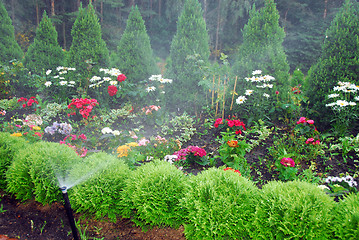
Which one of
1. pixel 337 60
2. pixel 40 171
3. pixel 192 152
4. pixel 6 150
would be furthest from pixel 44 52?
pixel 337 60

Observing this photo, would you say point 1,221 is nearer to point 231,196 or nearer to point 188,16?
point 231,196

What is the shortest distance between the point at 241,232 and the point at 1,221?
2.64 meters

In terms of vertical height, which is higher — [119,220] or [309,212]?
[309,212]

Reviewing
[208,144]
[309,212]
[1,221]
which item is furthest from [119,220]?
[208,144]

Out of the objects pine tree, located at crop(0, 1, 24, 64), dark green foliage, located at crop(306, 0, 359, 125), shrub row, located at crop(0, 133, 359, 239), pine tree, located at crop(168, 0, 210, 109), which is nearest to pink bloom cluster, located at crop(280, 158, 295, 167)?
shrub row, located at crop(0, 133, 359, 239)

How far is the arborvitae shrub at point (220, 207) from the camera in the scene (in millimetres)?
2010

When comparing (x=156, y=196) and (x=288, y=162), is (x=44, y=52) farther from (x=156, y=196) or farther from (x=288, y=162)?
(x=288, y=162)

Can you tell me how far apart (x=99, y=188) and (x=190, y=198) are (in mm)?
993

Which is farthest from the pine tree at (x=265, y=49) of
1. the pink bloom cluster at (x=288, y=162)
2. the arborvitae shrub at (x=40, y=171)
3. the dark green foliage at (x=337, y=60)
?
the arborvitae shrub at (x=40, y=171)

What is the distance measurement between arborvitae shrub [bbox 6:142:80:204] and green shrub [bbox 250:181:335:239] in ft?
7.05

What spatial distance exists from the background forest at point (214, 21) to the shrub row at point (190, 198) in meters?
12.8

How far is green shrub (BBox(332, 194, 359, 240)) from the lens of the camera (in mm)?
1697

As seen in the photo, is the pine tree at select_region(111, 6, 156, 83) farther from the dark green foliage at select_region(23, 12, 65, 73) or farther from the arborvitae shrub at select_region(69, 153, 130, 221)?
the arborvitae shrub at select_region(69, 153, 130, 221)

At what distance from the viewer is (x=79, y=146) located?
13.9ft
